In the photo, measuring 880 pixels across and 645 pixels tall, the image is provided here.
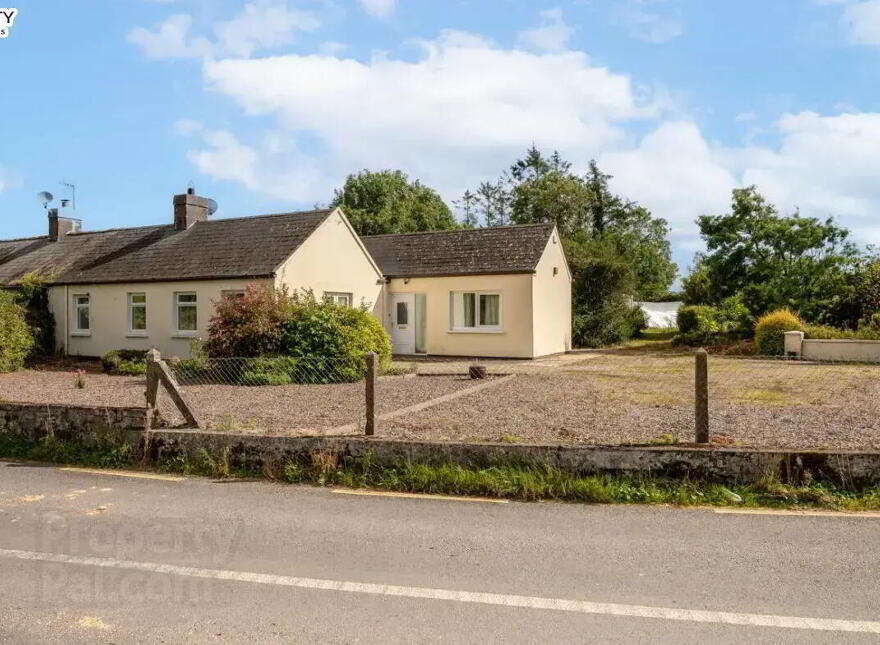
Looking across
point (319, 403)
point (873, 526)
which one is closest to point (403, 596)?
point (873, 526)

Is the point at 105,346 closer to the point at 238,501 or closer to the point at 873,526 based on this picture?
the point at 238,501

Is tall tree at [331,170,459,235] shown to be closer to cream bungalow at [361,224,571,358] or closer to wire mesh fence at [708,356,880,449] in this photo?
cream bungalow at [361,224,571,358]

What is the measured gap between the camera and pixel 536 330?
25234 millimetres

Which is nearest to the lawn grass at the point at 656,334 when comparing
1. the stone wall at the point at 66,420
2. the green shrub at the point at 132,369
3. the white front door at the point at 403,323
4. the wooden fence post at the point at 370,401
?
the white front door at the point at 403,323

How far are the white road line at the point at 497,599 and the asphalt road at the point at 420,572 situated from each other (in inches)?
0.6

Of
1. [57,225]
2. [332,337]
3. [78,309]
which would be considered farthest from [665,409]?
[57,225]

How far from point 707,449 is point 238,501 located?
4794mm

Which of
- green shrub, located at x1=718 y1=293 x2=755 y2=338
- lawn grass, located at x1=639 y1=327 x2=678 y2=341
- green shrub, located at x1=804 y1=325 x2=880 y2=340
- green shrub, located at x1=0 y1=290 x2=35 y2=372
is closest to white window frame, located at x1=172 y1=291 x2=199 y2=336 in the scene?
green shrub, located at x1=0 y1=290 x2=35 y2=372

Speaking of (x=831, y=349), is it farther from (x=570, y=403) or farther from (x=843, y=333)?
(x=570, y=403)

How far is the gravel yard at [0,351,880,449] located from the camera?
941cm

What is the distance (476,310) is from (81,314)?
13.9m

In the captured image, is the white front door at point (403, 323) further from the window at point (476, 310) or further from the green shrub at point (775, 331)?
the green shrub at point (775, 331)

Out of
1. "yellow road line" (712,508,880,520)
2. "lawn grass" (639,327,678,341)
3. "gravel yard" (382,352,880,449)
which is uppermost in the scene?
"lawn grass" (639,327,678,341)

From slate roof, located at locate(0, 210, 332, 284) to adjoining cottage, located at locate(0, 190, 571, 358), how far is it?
0.06 metres
